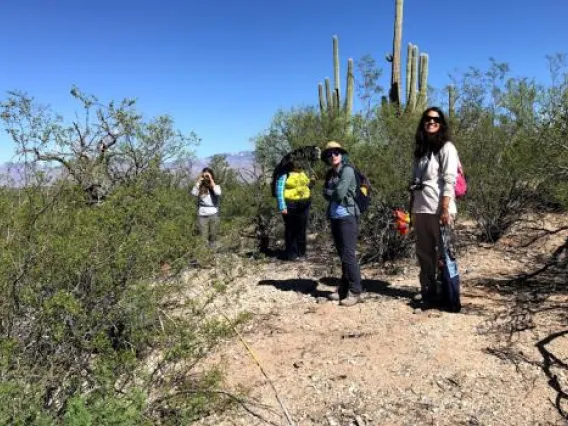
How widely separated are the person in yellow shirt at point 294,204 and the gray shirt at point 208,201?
1015 mm

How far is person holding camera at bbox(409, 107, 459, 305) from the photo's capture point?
3.95 metres

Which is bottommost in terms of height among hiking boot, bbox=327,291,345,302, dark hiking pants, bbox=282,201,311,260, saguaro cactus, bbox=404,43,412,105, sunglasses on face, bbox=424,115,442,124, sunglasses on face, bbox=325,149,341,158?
hiking boot, bbox=327,291,345,302

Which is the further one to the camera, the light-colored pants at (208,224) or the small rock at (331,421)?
the light-colored pants at (208,224)

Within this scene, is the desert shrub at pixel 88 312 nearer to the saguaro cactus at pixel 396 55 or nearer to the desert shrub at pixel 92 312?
the desert shrub at pixel 92 312

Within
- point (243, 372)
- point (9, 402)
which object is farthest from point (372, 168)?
point (9, 402)

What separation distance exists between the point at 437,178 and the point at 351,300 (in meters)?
1.36

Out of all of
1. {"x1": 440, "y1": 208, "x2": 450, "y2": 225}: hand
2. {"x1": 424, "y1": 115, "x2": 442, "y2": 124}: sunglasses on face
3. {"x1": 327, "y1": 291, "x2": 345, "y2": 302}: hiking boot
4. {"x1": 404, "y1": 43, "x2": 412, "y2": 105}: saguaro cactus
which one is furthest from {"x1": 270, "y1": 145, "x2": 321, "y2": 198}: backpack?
{"x1": 404, "y1": 43, "x2": 412, "y2": 105}: saguaro cactus

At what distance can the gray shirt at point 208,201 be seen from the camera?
23.4ft

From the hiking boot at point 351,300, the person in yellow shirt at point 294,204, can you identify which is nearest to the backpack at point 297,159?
the person in yellow shirt at point 294,204

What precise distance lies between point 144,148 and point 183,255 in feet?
15.2

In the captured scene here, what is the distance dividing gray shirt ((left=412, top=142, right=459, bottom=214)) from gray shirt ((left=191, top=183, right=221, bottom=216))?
3.59 metres

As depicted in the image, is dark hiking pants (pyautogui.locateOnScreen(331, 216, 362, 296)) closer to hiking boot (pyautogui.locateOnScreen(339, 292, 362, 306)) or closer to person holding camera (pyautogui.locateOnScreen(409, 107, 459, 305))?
hiking boot (pyautogui.locateOnScreen(339, 292, 362, 306))

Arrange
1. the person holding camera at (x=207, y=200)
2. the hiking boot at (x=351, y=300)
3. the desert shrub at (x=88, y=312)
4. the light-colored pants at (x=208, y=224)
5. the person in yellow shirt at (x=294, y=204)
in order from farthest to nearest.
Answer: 1. the person holding camera at (x=207, y=200)
2. the light-colored pants at (x=208, y=224)
3. the person in yellow shirt at (x=294, y=204)
4. the hiking boot at (x=351, y=300)
5. the desert shrub at (x=88, y=312)

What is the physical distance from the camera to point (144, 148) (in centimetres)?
743
